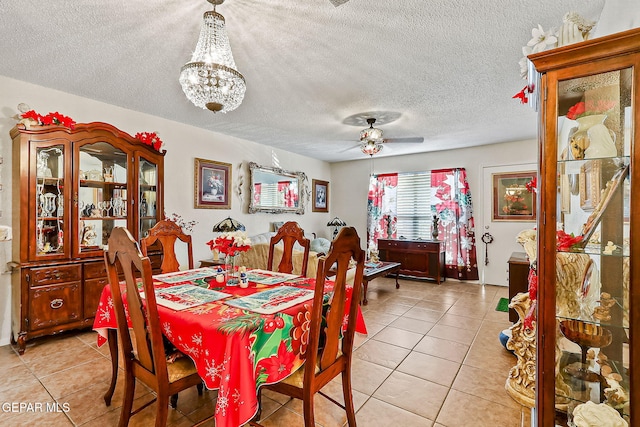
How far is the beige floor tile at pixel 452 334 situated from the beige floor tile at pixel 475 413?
3.23 ft

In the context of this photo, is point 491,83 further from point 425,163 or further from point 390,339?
point 425,163

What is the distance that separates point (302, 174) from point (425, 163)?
245cm

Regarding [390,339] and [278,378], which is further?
[390,339]

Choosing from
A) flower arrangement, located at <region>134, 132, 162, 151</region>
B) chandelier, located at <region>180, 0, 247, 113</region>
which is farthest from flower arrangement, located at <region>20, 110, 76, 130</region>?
chandelier, located at <region>180, 0, 247, 113</region>

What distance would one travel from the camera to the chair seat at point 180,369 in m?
1.43

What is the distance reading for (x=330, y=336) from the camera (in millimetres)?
1502

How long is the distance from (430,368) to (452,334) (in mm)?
831

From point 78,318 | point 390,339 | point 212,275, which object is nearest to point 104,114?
point 78,318

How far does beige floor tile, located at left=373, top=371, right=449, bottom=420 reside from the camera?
1912 mm

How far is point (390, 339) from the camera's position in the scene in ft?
9.75

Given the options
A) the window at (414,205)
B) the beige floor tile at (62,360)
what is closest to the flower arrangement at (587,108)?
the beige floor tile at (62,360)

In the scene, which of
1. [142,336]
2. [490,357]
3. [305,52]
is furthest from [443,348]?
[305,52]

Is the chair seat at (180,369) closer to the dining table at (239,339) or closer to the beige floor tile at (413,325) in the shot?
the dining table at (239,339)

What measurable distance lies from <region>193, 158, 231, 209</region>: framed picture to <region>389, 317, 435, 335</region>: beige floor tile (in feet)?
9.83
